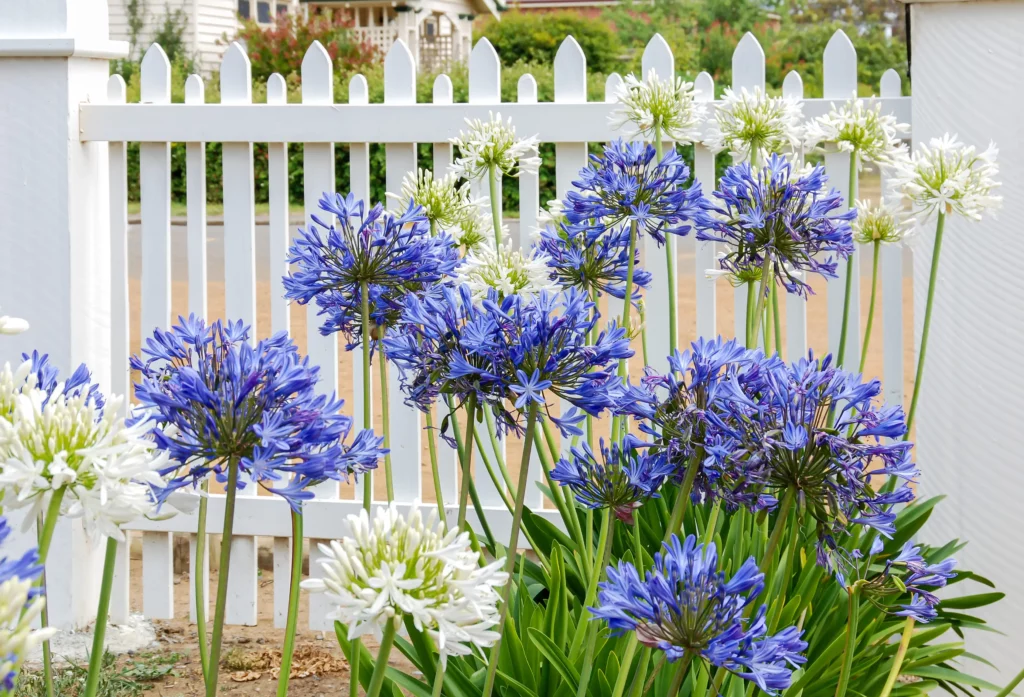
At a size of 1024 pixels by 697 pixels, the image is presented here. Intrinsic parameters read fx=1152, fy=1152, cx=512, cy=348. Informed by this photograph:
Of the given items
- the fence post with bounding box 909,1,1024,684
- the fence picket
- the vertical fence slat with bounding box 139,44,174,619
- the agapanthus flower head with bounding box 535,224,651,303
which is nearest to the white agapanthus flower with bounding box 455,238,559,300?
the agapanthus flower head with bounding box 535,224,651,303

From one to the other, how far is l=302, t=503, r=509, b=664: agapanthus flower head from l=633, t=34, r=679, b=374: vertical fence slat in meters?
2.43

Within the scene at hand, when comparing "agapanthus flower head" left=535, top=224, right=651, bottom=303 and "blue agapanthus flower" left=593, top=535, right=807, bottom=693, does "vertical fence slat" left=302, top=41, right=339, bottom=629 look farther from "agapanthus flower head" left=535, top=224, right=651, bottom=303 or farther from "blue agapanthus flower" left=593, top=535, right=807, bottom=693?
"blue agapanthus flower" left=593, top=535, right=807, bottom=693

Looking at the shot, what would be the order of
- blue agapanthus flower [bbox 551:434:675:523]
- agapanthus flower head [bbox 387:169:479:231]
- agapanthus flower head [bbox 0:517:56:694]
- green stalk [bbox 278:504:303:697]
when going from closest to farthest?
agapanthus flower head [bbox 0:517:56:694] → green stalk [bbox 278:504:303:697] → blue agapanthus flower [bbox 551:434:675:523] → agapanthus flower head [bbox 387:169:479:231]

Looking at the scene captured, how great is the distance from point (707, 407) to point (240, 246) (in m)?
2.64

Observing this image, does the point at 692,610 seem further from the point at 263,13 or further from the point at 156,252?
the point at 263,13

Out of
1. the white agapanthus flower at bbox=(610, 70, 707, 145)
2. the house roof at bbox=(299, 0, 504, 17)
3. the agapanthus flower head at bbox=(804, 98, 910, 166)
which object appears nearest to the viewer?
the white agapanthus flower at bbox=(610, 70, 707, 145)

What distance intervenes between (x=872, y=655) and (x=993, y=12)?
1579 millimetres

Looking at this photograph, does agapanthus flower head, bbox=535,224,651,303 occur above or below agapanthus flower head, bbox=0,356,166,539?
above

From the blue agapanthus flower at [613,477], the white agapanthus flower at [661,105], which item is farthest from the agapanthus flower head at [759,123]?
the blue agapanthus flower at [613,477]

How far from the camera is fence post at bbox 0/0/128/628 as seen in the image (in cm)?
316

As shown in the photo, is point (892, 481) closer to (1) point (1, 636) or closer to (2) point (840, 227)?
(2) point (840, 227)

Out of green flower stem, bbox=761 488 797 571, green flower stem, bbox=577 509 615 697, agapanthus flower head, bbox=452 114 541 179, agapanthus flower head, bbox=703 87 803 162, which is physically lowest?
green flower stem, bbox=577 509 615 697

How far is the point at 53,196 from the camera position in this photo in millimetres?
3287

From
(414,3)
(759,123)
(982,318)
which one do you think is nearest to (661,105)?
(759,123)
